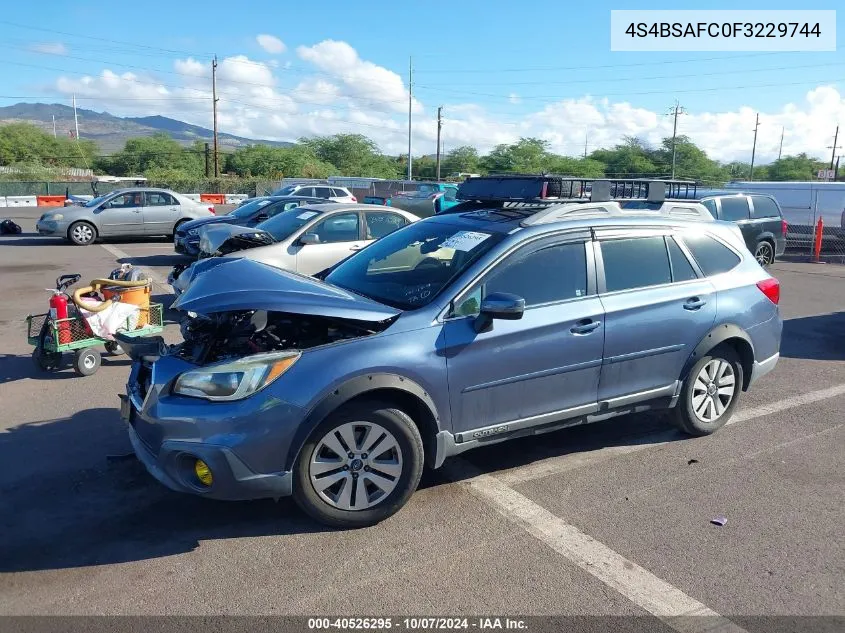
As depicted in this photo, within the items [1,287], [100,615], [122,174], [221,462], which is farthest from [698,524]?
[122,174]

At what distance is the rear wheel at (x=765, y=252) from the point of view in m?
15.5

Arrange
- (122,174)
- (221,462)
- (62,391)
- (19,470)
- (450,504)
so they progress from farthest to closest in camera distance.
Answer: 1. (122,174)
2. (62,391)
3. (19,470)
4. (450,504)
5. (221,462)

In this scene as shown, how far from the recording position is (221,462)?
351cm

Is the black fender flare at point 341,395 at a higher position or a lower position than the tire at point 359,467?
higher

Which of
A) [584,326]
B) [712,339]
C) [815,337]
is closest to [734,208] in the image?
[815,337]

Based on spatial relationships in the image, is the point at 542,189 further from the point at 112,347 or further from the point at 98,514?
the point at 112,347

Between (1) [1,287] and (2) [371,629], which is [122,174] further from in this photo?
(2) [371,629]

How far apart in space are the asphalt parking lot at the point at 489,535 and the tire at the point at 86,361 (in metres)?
0.93

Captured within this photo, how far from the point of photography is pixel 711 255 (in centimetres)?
536

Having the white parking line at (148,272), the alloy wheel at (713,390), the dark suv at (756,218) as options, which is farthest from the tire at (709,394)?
the dark suv at (756,218)

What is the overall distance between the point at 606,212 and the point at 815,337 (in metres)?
5.70

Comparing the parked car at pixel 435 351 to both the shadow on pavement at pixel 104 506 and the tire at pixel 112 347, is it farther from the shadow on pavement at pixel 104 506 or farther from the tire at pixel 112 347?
the tire at pixel 112 347

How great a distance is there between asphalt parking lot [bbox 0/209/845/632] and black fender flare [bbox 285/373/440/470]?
1.84 ft

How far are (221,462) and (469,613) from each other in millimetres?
1412
